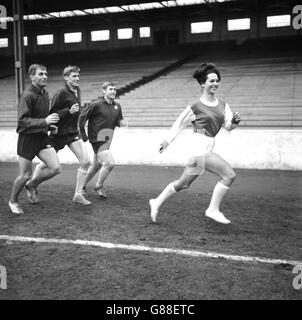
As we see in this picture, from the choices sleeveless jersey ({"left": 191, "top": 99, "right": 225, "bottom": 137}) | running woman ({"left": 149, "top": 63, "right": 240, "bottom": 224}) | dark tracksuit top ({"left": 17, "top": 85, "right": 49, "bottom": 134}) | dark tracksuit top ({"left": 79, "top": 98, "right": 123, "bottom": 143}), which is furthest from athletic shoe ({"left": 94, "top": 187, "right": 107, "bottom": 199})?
sleeveless jersey ({"left": 191, "top": 99, "right": 225, "bottom": 137})

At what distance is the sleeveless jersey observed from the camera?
434 centimetres

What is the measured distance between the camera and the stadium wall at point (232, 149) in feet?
29.9

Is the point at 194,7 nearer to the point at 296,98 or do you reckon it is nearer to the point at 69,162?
the point at 296,98

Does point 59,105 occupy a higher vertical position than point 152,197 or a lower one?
higher

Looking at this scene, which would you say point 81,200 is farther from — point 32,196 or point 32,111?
point 32,111

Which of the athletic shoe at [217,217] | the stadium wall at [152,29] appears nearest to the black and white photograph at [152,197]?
the athletic shoe at [217,217]

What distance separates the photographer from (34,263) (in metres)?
3.35

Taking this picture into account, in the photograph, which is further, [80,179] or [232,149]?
[232,149]

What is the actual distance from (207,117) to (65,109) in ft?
7.15

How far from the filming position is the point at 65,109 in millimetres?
5293

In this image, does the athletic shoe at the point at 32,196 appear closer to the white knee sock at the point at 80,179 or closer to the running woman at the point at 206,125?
the white knee sock at the point at 80,179

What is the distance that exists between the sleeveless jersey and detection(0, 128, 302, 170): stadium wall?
17.2 ft

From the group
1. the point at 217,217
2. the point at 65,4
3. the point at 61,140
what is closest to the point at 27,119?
the point at 61,140
